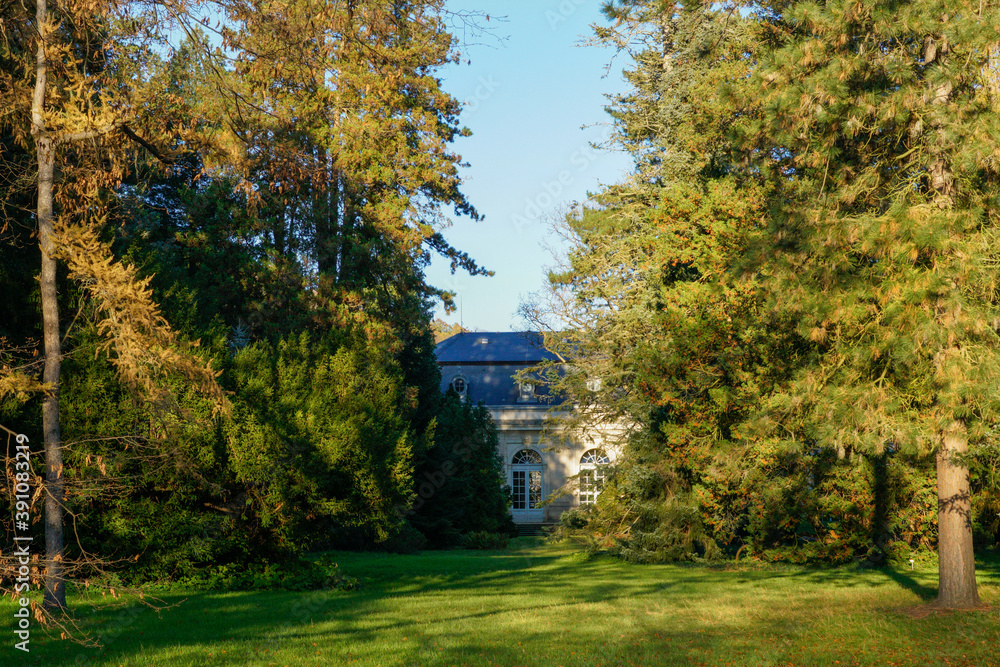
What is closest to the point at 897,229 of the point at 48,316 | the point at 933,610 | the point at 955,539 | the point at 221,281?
the point at 955,539

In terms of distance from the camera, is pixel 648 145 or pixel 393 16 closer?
pixel 393 16

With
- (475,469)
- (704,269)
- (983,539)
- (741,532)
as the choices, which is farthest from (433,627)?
(475,469)

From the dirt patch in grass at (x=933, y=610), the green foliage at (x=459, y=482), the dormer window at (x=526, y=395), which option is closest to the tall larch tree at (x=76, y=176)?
the dirt patch in grass at (x=933, y=610)

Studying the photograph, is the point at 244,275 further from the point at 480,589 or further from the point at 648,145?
the point at 648,145

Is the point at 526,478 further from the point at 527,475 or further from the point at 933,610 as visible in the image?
the point at 933,610

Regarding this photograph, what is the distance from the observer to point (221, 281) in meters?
19.2

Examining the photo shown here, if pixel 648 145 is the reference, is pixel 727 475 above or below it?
below

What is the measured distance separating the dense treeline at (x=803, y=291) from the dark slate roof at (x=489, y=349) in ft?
50.7

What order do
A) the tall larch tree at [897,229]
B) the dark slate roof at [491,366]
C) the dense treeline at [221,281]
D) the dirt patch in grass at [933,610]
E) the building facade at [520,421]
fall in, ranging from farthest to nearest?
1. the dark slate roof at [491,366]
2. the building facade at [520,421]
3. the dirt patch in grass at [933,610]
4. the tall larch tree at [897,229]
5. the dense treeline at [221,281]

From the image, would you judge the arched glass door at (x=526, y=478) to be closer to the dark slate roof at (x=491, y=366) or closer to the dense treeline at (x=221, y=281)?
the dark slate roof at (x=491, y=366)

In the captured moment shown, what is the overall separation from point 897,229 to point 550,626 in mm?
6243

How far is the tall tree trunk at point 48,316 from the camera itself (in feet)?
25.1

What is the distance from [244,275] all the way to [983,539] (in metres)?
17.7

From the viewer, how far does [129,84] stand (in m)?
8.53
